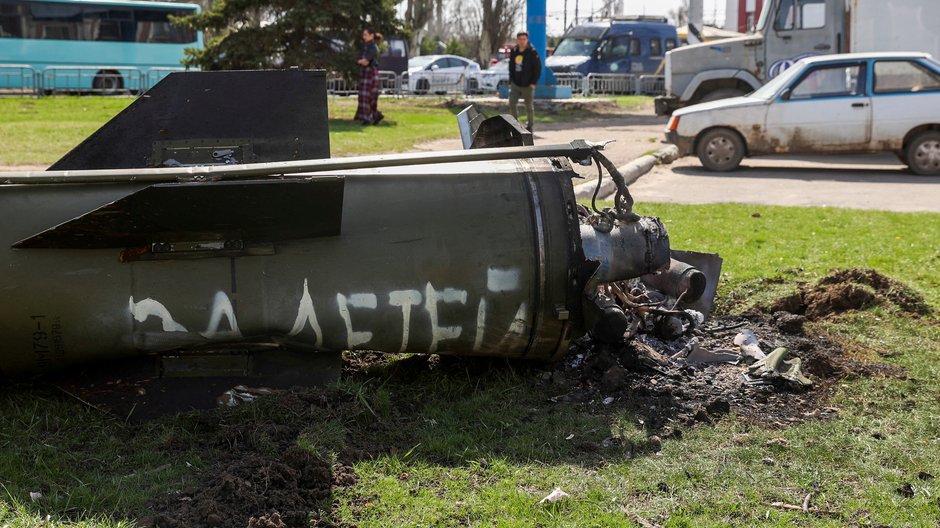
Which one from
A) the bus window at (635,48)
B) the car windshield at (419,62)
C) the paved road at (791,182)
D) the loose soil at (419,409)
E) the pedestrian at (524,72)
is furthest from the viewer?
the car windshield at (419,62)

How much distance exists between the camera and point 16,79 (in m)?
25.9

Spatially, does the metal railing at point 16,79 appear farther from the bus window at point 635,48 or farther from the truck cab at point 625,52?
the bus window at point 635,48

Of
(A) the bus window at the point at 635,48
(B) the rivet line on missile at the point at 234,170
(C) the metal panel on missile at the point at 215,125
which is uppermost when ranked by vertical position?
(A) the bus window at the point at 635,48

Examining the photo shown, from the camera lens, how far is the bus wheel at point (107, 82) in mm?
27109

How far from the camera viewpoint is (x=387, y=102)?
87.2 feet

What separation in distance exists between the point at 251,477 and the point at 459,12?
62.6 metres

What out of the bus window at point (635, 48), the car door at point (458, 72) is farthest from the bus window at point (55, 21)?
the bus window at point (635, 48)

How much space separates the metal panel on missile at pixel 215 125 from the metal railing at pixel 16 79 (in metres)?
22.4

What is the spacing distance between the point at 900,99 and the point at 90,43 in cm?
2279

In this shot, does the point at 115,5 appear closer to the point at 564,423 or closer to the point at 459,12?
the point at 564,423

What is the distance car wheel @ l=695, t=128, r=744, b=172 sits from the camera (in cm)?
1338

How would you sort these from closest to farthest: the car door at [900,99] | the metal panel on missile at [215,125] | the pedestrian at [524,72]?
the metal panel on missile at [215,125], the car door at [900,99], the pedestrian at [524,72]

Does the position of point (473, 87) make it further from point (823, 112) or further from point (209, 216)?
point (209, 216)

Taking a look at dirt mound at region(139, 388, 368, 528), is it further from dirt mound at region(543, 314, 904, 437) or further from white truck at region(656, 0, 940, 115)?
white truck at region(656, 0, 940, 115)
